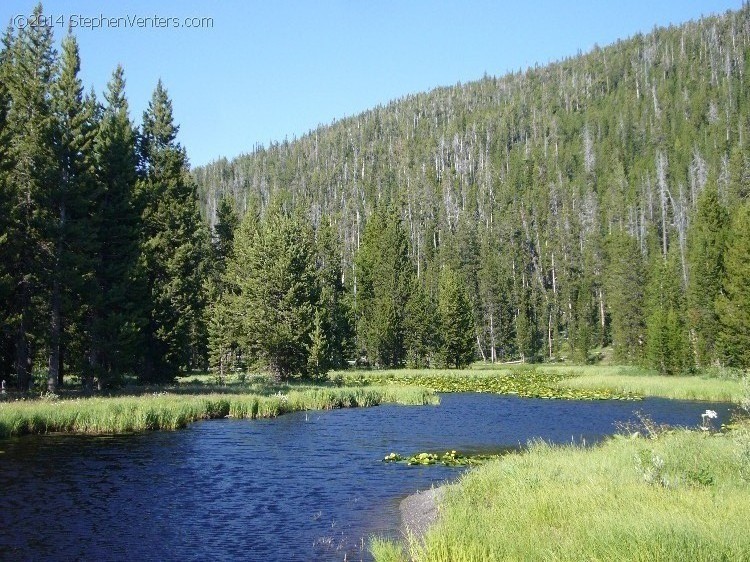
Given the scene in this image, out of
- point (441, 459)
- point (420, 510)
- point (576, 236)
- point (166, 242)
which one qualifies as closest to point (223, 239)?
point (166, 242)

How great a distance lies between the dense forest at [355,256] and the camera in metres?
41.4

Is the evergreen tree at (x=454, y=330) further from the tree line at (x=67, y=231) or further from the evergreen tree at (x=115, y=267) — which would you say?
the evergreen tree at (x=115, y=267)

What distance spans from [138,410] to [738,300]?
51.7 metres

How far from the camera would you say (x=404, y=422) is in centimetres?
3853

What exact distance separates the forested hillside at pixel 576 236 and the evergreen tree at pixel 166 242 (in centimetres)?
1357

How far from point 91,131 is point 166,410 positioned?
19.6 meters

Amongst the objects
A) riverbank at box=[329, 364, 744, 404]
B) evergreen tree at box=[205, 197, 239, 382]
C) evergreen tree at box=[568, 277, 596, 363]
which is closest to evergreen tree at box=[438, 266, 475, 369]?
riverbank at box=[329, 364, 744, 404]

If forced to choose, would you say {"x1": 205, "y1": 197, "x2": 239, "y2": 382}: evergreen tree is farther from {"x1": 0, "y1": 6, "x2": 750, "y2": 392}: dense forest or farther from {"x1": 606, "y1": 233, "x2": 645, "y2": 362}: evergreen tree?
{"x1": 606, "y1": 233, "x2": 645, "y2": 362}: evergreen tree

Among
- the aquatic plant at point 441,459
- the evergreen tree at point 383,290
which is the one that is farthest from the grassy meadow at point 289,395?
the evergreen tree at point 383,290

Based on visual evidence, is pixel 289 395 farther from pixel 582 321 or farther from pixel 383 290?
pixel 582 321

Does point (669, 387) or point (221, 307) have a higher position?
point (221, 307)

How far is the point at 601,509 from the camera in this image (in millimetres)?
12672

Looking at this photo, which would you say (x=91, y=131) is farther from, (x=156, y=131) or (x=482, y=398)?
(x=482, y=398)

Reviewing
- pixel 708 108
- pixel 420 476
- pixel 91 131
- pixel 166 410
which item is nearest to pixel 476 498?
pixel 420 476
